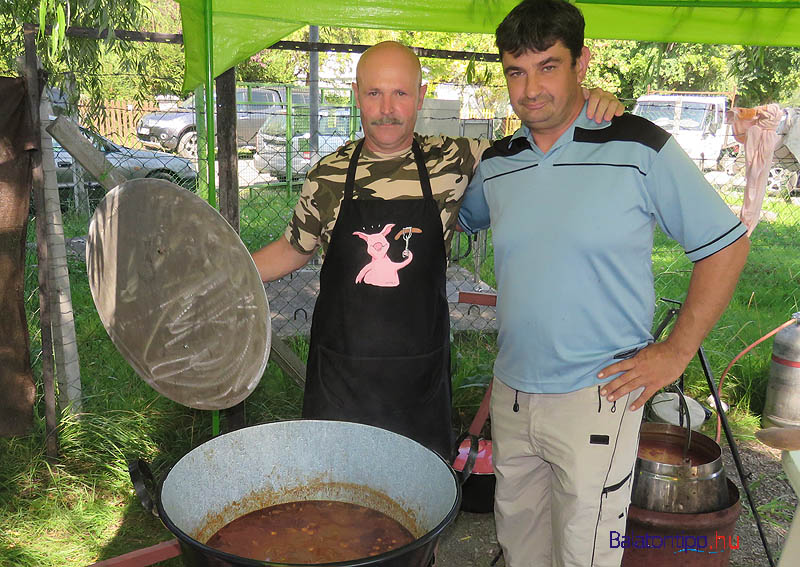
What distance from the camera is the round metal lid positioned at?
1.75 m

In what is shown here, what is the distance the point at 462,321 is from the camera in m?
5.36

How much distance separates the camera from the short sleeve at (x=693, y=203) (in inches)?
72.1

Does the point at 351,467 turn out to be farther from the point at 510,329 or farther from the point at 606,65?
the point at 606,65

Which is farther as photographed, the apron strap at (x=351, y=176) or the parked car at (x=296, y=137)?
the parked car at (x=296, y=137)

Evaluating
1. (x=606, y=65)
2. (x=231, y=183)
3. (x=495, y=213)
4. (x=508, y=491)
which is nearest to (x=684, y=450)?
(x=508, y=491)

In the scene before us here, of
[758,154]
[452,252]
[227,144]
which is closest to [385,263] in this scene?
[227,144]

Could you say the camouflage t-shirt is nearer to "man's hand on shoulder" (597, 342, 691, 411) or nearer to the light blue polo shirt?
the light blue polo shirt

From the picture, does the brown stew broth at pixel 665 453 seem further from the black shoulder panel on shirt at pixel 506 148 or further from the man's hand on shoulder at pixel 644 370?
the black shoulder panel on shirt at pixel 506 148

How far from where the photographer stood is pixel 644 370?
194 centimetres

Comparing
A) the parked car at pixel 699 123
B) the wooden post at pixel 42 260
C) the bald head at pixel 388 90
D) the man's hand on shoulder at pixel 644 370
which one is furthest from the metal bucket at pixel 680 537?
the parked car at pixel 699 123

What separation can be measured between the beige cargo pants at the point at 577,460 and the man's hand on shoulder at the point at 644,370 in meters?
0.05

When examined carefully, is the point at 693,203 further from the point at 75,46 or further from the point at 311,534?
the point at 75,46

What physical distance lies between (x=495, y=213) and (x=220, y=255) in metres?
0.84

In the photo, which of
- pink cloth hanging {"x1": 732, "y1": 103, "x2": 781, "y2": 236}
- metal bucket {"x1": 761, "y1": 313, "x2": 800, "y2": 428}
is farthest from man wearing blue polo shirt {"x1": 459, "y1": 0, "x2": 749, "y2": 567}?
pink cloth hanging {"x1": 732, "y1": 103, "x2": 781, "y2": 236}
